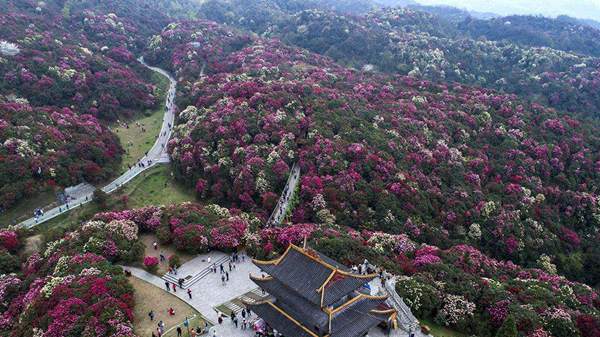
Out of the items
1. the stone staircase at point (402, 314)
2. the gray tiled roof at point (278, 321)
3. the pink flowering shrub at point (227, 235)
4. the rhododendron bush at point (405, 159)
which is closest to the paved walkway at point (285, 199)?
the rhododendron bush at point (405, 159)

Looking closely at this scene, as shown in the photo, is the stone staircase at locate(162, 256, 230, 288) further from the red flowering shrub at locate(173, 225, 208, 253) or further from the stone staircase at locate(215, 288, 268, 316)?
the stone staircase at locate(215, 288, 268, 316)

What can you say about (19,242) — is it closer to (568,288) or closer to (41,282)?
(41,282)

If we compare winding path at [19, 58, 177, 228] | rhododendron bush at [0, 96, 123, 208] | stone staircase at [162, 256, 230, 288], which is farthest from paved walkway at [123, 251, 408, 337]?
rhododendron bush at [0, 96, 123, 208]

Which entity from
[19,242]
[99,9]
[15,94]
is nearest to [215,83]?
[15,94]

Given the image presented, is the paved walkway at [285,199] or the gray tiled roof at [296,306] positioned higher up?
the gray tiled roof at [296,306]

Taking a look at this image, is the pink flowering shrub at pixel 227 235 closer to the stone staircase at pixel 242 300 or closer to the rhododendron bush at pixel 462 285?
the rhododendron bush at pixel 462 285

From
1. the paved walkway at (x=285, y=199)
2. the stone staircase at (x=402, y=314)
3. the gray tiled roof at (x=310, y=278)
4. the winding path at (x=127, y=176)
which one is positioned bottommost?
the winding path at (x=127, y=176)
